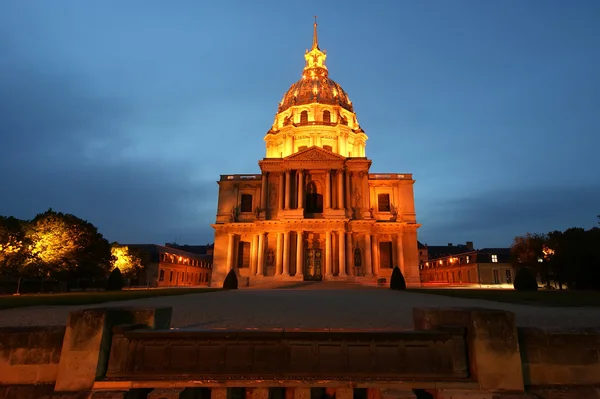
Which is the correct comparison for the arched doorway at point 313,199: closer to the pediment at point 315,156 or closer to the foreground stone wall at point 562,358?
the pediment at point 315,156

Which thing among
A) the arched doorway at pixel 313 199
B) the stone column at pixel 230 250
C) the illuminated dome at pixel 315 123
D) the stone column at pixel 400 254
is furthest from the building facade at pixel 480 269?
the stone column at pixel 230 250

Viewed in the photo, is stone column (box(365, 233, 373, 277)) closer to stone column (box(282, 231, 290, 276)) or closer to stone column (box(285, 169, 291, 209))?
stone column (box(282, 231, 290, 276))

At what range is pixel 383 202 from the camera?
4844 centimetres

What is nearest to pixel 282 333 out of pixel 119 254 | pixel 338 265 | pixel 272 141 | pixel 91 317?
pixel 91 317

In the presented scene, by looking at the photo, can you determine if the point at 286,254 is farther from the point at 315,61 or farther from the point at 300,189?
the point at 315,61

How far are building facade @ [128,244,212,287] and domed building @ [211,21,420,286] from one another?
62.0 feet

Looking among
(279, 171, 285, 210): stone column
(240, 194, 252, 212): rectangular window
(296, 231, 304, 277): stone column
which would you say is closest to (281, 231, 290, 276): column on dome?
(296, 231, 304, 277): stone column

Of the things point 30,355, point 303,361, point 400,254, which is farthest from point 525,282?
point 30,355

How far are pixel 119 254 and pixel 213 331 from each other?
163 ft

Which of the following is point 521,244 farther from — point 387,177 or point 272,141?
point 272,141

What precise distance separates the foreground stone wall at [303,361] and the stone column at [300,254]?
35139 mm

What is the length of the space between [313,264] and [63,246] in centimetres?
2558

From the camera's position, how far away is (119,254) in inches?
1925

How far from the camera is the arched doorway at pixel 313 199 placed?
4578 centimetres
